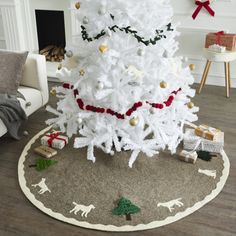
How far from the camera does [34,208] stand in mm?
2193

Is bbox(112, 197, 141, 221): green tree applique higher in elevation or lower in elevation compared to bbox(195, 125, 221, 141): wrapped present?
lower

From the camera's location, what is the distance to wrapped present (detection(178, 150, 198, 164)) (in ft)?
8.59

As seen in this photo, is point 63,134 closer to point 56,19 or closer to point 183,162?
point 183,162

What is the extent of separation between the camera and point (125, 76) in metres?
2.25

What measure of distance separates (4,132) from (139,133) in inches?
47.1

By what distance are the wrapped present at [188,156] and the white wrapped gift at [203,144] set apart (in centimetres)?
10

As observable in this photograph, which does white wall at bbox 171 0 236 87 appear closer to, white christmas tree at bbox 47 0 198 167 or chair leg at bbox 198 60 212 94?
chair leg at bbox 198 60 212 94

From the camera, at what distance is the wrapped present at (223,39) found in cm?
368

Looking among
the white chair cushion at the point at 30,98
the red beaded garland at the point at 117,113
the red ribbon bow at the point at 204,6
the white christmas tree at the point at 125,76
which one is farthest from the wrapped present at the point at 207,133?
the red ribbon bow at the point at 204,6

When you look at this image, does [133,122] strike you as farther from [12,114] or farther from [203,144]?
[12,114]

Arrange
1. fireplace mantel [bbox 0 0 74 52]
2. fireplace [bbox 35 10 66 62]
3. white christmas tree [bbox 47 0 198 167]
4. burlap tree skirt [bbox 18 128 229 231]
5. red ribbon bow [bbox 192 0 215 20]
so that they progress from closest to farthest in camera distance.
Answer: burlap tree skirt [bbox 18 128 229 231], white christmas tree [bbox 47 0 198 167], red ribbon bow [bbox 192 0 215 20], fireplace mantel [bbox 0 0 74 52], fireplace [bbox 35 10 66 62]

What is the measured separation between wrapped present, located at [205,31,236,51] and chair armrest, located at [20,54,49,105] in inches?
73.9

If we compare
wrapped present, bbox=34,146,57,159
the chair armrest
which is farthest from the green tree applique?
the chair armrest

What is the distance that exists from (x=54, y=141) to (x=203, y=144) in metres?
1.24
